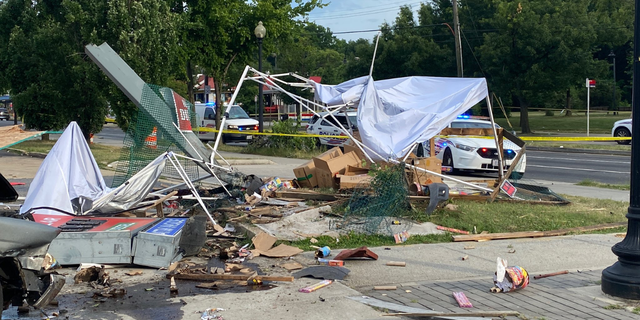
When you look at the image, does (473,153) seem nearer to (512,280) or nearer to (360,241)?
(360,241)

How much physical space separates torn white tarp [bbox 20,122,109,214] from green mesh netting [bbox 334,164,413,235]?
3.58 m

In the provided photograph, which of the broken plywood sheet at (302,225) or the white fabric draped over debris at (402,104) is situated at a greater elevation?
the white fabric draped over debris at (402,104)

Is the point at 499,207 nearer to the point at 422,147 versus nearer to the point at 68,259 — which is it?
the point at 422,147

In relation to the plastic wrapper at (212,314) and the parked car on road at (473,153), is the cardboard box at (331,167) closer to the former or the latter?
the parked car on road at (473,153)

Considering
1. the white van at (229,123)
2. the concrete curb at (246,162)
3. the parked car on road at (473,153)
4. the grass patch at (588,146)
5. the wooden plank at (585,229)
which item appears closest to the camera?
the wooden plank at (585,229)

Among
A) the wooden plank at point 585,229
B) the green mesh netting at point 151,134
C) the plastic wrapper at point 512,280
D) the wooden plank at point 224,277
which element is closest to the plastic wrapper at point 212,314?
the wooden plank at point 224,277

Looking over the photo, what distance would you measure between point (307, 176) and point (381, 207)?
330cm

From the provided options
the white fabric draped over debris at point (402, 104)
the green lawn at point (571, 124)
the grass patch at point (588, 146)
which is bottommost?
the grass patch at point (588, 146)

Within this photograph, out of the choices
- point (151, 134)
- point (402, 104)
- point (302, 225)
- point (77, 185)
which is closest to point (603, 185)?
point (402, 104)

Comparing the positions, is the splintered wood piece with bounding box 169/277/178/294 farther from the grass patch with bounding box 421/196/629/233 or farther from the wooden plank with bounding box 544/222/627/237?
the wooden plank with bounding box 544/222/627/237

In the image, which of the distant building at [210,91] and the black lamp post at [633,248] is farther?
the distant building at [210,91]

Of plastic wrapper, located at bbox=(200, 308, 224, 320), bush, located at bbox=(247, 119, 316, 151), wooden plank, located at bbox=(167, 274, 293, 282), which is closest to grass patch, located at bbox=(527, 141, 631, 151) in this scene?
bush, located at bbox=(247, 119, 316, 151)

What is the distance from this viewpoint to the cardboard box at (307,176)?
12219 mm

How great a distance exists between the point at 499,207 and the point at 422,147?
5662 mm
